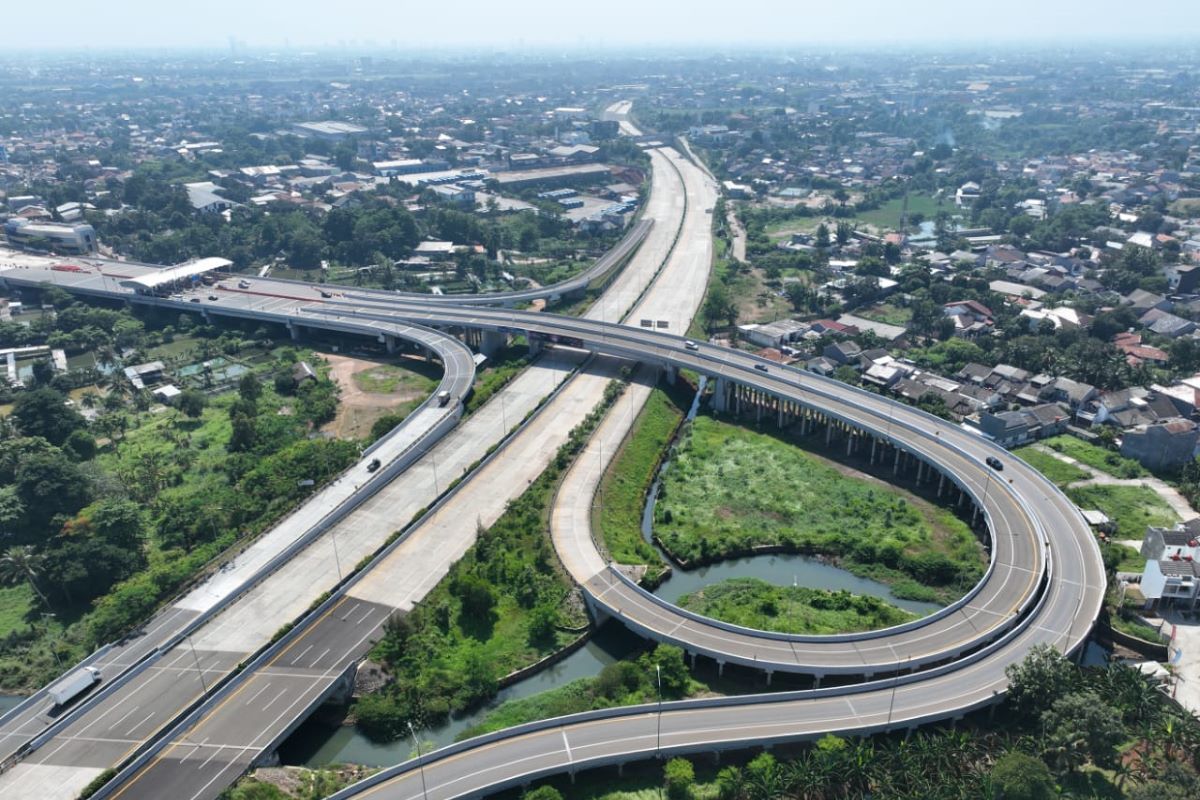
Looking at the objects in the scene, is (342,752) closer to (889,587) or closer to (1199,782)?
(889,587)

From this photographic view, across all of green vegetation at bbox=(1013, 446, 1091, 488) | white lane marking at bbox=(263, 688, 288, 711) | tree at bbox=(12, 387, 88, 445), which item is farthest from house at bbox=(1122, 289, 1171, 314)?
tree at bbox=(12, 387, 88, 445)

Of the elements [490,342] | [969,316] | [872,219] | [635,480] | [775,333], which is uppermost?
[872,219]

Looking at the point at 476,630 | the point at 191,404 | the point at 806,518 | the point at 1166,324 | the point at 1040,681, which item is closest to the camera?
the point at 1040,681

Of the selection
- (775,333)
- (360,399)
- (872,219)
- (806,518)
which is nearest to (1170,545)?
(806,518)

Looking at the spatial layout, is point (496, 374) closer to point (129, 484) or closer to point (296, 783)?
point (129, 484)

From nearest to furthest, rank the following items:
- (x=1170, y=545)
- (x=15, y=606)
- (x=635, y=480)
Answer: (x=1170, y=545)
(x=15, y=606)
(x=635, y=480)

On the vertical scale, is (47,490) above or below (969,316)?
below

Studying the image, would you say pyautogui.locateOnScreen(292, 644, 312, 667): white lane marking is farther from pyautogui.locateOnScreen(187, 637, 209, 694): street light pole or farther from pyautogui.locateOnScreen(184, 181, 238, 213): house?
pyautogui.locateOnScreen(184, 181, 238, 213): house
